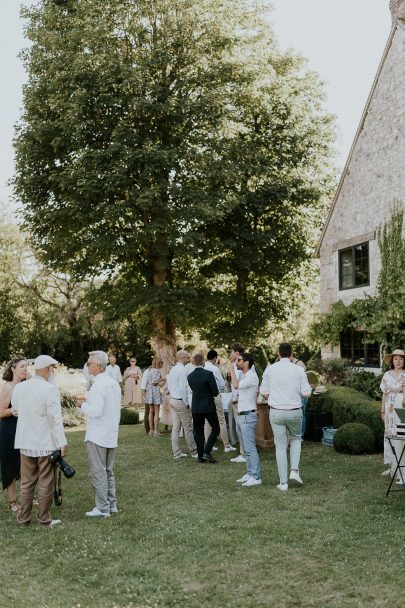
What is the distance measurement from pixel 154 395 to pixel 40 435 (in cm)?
920

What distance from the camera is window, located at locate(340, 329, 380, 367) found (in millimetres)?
20625

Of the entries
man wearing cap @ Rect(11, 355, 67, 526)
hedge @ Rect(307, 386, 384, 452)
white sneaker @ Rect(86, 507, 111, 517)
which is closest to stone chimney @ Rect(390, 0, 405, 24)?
hedge @ Rect(307, 386, 384, 452)

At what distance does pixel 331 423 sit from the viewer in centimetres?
1634

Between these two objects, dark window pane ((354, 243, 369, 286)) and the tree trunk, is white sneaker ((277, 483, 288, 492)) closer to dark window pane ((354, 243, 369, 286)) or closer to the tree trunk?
dark window pane ((354, 243, 369, 286))

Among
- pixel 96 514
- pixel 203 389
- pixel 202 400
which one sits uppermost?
pixel 203 389

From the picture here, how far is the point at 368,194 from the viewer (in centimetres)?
2106

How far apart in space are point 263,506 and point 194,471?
3196mm

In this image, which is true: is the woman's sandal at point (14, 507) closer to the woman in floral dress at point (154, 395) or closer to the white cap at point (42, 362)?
the white cap at point (42, 362)

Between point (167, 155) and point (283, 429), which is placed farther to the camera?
point (167, 155)

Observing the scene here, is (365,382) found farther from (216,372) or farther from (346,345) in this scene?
(216,372)

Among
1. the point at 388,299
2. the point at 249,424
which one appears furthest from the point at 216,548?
the point at 388,299

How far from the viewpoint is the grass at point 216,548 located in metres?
6.04

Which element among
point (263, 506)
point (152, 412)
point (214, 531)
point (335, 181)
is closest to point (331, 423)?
point (152, 412)

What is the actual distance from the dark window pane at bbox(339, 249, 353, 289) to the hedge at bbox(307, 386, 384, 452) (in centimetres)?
541
